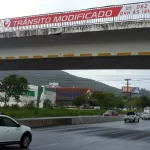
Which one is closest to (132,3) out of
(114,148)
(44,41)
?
(44,41)

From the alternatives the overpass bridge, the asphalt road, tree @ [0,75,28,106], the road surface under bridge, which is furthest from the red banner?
tree @ [0,75,28,106]

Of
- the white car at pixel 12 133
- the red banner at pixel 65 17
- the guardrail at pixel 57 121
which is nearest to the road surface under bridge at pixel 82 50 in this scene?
the red banner at pixel 65 17

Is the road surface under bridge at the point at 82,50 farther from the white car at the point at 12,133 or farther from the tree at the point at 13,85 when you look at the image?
the tree at the point at 13,85

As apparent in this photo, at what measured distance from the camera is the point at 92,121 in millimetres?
40344

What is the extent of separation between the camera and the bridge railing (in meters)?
17.3

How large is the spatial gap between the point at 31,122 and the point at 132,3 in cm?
1402

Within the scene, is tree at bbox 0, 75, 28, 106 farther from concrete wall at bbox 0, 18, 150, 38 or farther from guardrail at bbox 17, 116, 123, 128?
concrete wall at bbox 0, 18, 150, 38

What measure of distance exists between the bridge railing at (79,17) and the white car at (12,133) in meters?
8.48

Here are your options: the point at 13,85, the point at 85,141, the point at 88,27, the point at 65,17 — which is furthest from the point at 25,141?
the point at 13,85

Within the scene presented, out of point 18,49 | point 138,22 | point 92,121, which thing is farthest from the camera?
point 92,121

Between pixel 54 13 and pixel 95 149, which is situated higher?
pixel 54 13

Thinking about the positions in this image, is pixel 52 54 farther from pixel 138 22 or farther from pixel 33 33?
pixel 138 22

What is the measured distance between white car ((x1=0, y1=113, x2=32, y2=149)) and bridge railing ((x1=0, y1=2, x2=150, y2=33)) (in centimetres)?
A: 848

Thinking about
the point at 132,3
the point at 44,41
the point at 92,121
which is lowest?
the point at 92,121
